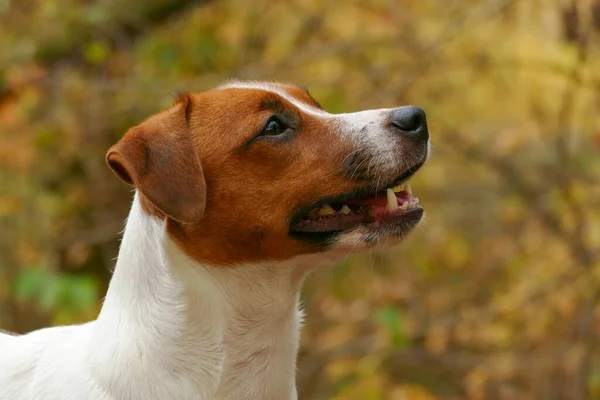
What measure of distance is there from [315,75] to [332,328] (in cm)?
213

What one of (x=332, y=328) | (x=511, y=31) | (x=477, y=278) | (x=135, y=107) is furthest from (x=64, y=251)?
(x=511, y=31)

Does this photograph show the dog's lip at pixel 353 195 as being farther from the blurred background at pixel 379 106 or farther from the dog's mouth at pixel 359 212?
the blurred background at pixel 379 106

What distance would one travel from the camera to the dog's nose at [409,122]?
Result: 3.68m

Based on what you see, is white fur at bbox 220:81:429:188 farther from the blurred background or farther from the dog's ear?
the blurred background

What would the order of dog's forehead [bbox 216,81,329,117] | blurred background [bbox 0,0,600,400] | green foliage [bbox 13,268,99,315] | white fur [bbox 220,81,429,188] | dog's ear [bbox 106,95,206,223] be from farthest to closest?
blurred background [bbox 0,0,600,400]
green foliage [bbox 13,268,99,315]
dog's forehead [bbox 216,81,329,117]
white fur [bbox 220,81,429,188]
dog's ear [bbox 106,95,206,223]

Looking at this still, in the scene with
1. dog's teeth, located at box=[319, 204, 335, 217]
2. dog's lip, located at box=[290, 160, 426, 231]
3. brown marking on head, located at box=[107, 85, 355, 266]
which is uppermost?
brown marking on head, located at box=[107, 85, 355, 266]

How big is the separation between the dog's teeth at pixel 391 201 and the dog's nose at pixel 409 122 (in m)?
0.23

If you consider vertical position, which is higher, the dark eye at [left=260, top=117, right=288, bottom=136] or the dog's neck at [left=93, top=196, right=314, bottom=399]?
the dark eye at [left=260, top=117, right=288, bottom=136]

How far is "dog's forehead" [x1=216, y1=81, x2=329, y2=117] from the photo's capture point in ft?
12.8

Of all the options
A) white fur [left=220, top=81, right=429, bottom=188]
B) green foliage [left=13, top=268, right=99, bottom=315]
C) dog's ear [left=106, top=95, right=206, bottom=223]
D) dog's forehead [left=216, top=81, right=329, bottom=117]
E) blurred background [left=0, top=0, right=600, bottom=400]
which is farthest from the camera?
blurred background [left=0, top=0, right=600, bottom=400]

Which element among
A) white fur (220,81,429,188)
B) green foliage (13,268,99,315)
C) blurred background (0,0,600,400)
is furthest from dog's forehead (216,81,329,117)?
blurred background (0,0,600,400)

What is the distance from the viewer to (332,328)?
324 inches

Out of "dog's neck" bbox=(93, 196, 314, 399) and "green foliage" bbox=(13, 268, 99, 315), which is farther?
"green foliage" bbox=(13, 268, 99, 315)

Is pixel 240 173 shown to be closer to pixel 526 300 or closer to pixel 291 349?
pixel 291 349
